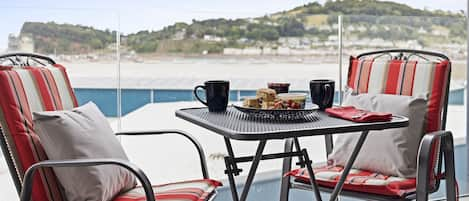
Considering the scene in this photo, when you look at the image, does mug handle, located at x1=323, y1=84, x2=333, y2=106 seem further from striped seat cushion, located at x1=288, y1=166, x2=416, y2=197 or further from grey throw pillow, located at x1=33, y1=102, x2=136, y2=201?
grey throw pillow, located at x1=33, y1=102, x2=136, y2=201

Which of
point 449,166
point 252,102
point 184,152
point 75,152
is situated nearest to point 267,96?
point 252,102

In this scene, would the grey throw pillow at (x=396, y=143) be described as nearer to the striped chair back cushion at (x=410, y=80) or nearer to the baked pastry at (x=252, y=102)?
the striped chair back cushion at (x=410, y=80)

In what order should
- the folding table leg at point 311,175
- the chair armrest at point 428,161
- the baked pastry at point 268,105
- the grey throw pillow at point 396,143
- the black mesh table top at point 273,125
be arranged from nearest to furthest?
the black mesh table top at point 273,125
the baked pastry at point 268,105
the chair armrest at point 428,161
the folding table leg at point 311,175
the grey throw pillow at point 396,143

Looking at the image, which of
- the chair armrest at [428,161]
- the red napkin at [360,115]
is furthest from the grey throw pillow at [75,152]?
the chair armrest at [428,161]

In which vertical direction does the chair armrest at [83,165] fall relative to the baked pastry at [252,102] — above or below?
below

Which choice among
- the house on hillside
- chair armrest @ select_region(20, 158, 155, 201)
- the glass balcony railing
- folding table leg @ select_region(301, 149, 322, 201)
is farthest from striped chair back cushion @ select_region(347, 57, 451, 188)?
the house on hillside

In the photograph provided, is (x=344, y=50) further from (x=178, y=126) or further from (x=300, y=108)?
(x=300, y=108)
